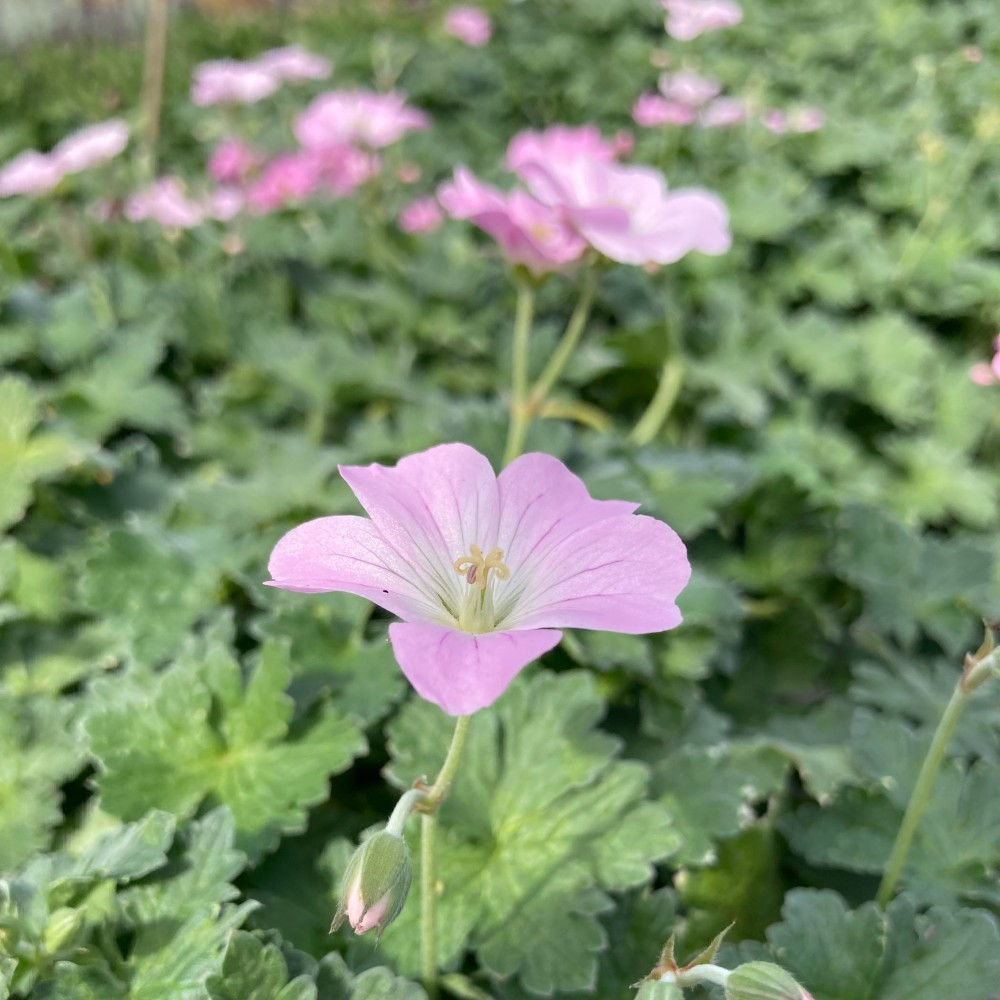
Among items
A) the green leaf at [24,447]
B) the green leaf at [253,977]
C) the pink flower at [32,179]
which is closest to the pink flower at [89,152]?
the pink flower at [32,179]

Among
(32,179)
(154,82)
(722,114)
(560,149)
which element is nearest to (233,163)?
(154,82)

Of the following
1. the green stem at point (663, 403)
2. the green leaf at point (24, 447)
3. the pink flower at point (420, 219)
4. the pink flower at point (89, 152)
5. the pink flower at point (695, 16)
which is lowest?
the green stem at point (663, 403)

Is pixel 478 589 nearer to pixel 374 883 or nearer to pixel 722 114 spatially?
pixel 374 883

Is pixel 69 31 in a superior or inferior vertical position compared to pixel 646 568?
inferior

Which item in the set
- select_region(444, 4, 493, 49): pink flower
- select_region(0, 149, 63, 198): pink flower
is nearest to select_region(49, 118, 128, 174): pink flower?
select_region(0, 149, 63, 198): pink flower

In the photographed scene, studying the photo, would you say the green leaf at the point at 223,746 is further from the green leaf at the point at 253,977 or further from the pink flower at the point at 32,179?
the pink flower at the point at 32,179

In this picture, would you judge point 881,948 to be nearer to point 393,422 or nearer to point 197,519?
point 197,519

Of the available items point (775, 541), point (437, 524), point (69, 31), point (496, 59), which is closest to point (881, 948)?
point (437, 524)
